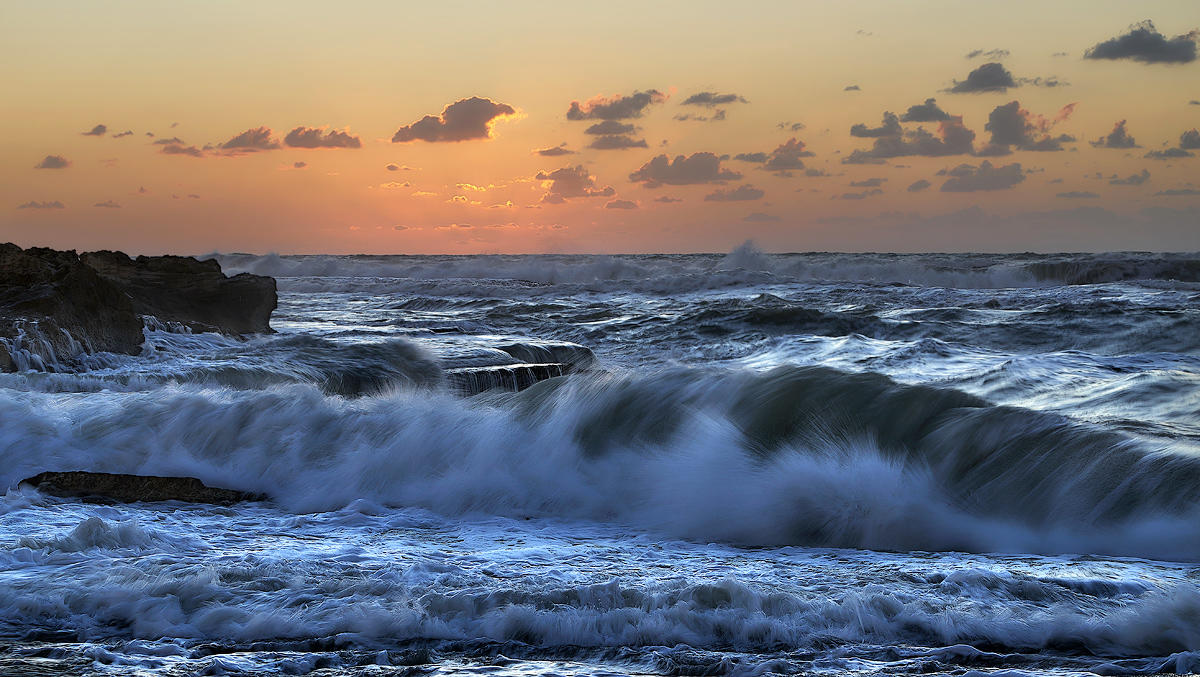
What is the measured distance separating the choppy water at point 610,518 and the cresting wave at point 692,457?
22mm

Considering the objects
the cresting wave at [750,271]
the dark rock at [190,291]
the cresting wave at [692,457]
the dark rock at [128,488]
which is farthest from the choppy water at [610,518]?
the cresting wave at [750,271]

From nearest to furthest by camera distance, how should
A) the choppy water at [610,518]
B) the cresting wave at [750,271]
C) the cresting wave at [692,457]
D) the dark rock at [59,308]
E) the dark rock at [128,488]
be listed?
the choppy water at [610,518] < the cresting wave at [692,457] < the dark rock at [128,488] < the dark rock at [59,308] < the cresting wave at [750,271]

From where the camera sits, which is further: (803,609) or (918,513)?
(918,513)

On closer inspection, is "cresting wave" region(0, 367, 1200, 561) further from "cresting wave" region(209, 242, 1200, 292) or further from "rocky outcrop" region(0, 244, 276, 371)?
"cresting wave" region(209, 242, 1200, 292)

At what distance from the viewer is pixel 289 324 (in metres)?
15.0

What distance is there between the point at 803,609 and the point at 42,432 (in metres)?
5.09

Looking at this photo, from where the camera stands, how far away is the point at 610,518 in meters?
5.21

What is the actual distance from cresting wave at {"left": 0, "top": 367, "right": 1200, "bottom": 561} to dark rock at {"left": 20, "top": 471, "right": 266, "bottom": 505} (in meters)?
0.30

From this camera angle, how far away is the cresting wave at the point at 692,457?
473cm

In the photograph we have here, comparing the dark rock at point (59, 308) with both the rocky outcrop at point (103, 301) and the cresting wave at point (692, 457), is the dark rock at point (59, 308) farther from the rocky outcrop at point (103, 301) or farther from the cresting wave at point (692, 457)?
the cresting wave at point (692, 457)

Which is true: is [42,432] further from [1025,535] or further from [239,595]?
[1025,535]

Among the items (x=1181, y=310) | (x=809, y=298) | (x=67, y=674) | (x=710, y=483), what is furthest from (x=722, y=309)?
(x=67, y=674)

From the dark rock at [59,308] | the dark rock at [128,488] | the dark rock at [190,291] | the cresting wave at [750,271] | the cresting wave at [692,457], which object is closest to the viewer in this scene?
the cresting wave at [692,457]

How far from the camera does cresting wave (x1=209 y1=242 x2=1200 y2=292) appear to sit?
26.8m
